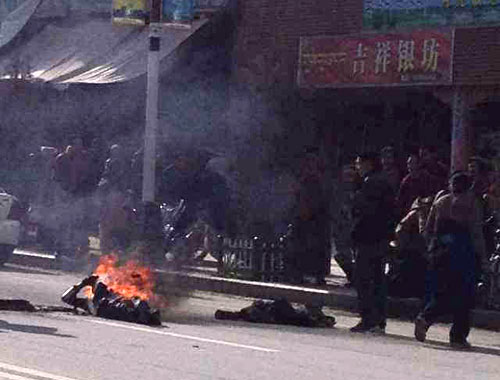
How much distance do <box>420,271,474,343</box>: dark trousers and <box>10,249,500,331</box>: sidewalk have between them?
191 centimetres

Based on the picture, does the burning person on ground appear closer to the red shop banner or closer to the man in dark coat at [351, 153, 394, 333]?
the man in dark coat at [351, 153, 394, 333]

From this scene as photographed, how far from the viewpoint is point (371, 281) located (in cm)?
→ 1573

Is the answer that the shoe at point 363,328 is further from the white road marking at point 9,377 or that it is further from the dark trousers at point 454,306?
the white road marking at point 9,377

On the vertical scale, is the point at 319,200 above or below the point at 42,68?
below

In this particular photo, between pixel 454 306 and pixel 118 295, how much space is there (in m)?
3.43

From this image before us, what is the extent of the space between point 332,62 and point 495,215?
6.56m

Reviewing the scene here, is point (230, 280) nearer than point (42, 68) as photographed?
Yes

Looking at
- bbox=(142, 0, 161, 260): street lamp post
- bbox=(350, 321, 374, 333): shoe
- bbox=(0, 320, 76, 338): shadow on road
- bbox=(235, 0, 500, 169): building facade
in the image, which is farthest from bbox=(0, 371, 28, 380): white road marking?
bbox=(235, 0, 500, 169): building facade

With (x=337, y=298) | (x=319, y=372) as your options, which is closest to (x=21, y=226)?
(x=337, y=298)

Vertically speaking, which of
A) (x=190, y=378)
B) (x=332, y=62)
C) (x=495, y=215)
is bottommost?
(x=190, y=378)

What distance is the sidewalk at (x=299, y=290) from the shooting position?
57.0 feet

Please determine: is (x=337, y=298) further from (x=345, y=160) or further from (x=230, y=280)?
(x=345, y=160)

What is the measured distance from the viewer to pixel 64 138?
29297 mm

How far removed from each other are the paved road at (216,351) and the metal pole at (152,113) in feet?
15.4
